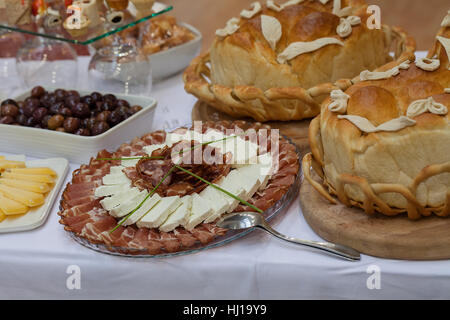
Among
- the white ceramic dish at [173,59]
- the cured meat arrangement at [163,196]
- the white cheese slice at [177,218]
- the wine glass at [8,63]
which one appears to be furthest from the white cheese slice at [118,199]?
the wine glass at [8,63]

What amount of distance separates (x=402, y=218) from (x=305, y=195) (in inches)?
8.0

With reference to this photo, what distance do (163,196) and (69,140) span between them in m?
0.41

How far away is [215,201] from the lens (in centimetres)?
105

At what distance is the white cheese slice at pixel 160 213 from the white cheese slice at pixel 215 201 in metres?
0.06

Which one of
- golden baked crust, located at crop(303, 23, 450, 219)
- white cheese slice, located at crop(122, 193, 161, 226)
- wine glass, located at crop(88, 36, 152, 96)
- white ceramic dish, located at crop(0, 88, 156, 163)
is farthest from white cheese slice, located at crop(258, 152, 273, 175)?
wine glass, located at crop(88, 36, 152, 96)

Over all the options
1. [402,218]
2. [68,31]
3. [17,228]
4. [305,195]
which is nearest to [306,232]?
[305,195]

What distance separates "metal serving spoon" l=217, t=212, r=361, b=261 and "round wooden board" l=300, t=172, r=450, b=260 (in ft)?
0.08

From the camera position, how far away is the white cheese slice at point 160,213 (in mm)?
1001

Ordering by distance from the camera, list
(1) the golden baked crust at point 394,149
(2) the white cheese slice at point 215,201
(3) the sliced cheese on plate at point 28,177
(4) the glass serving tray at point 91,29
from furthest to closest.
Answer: (4) the glass serving tray at point 91,29 → (3) the sliced cheese on plate at point 28,177 → (2) the white cheese slice at point 215,201 → (1) the golden baked crust at point 394,149

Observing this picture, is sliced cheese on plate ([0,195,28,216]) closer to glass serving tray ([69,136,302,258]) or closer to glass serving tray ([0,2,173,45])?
glass serving tray ([69,136,302,258])

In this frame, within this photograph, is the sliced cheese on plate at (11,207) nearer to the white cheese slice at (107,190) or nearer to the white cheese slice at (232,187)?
the white cheese slice at (107,190)

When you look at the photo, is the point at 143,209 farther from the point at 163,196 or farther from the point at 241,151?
the point at 241,151

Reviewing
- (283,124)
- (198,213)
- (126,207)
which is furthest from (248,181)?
(283,124)

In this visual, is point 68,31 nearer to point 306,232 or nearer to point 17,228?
point 17,228
